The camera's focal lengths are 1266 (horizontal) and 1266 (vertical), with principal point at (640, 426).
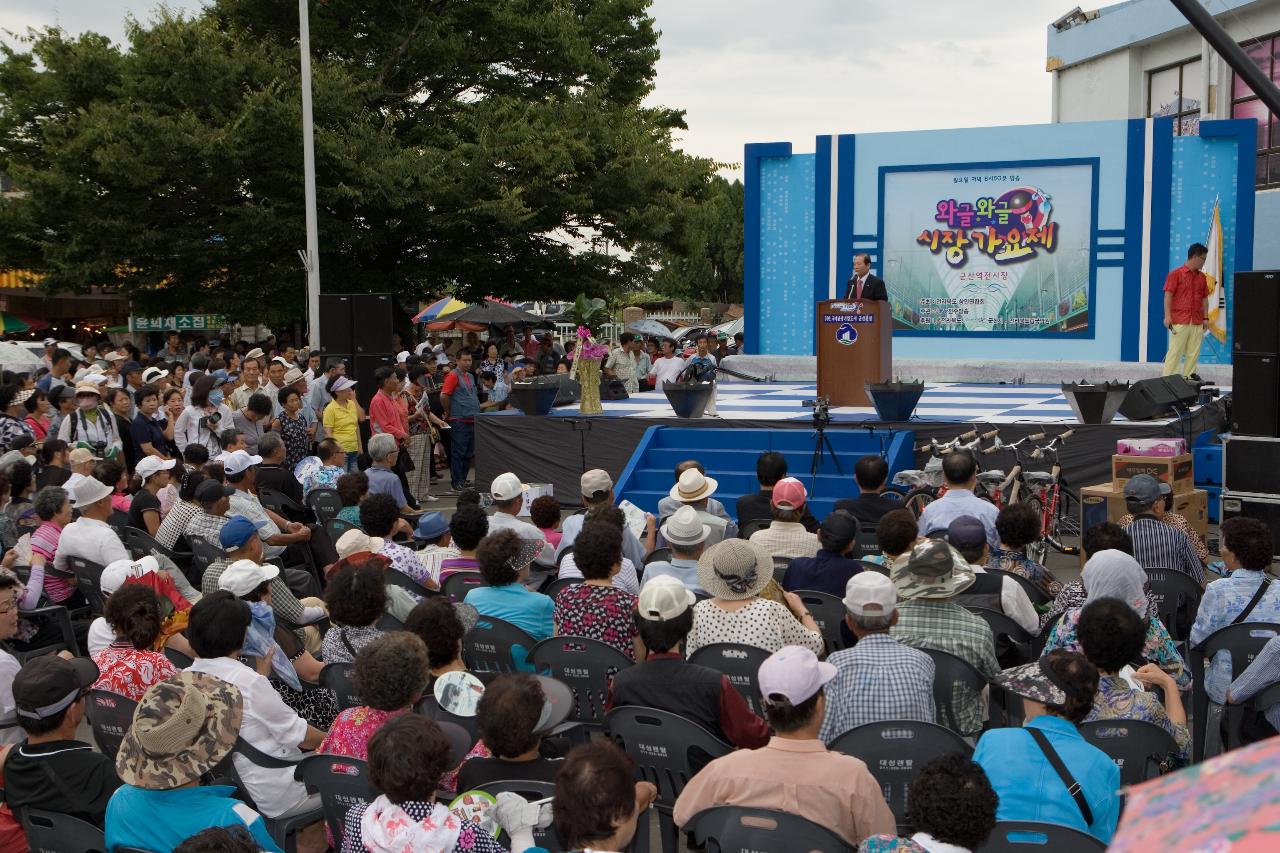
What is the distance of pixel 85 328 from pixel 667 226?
21528 millimetres

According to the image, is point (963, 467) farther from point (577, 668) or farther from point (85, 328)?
point (85, 328)

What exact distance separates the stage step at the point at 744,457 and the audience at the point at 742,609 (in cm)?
682

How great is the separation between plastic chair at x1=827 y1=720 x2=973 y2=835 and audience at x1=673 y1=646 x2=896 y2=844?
0.49 m

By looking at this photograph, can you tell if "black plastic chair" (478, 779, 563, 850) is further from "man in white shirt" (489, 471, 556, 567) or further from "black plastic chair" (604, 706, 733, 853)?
"man in white shirt" (489, 471, 556, 567)

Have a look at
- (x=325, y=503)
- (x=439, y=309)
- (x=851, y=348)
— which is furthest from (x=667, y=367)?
(x=439, y=309)

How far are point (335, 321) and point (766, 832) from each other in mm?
11571

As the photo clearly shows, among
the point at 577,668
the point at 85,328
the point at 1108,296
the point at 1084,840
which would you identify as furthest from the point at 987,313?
the point at 85,328

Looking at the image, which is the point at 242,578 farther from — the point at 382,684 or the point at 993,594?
the point at 993,594

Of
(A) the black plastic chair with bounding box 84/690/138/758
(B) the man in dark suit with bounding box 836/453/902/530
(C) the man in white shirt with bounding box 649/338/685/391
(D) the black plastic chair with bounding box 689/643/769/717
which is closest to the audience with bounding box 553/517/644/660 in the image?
(D) the black plastic chair with bounding box 689/643/769/717

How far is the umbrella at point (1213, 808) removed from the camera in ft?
3.61

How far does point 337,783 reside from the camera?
159 inches

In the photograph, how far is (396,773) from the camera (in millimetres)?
3420

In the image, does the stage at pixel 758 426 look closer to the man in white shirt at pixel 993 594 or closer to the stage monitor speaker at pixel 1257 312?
the stage monitor speaker at pixel 1257 312

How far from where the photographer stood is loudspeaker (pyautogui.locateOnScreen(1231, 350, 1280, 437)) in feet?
33.6
